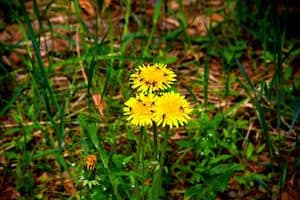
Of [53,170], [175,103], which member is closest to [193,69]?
[53,170]

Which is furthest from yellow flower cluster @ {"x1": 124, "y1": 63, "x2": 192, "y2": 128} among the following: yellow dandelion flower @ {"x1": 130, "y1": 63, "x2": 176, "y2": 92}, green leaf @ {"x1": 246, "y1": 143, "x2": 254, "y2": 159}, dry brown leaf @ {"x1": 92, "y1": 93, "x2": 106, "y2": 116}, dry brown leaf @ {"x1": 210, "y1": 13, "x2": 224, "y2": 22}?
dry brown leaf @ {"x1": 210, "y1": 13, "x2": 224, "y2": 22}

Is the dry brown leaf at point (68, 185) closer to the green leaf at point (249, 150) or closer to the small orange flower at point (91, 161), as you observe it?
the small orange flower at point (91, 161)

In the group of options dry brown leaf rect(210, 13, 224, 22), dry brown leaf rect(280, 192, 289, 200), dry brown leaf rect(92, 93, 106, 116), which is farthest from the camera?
dry brown leaf rect(210, 13, 224, 22)

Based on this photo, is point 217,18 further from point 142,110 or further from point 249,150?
point 142,110

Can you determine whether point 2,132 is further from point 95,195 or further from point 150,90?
point 150,90

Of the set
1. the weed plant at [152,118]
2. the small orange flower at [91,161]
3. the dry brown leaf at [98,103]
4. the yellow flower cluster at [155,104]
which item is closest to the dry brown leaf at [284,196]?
the weed plant at [152,118]

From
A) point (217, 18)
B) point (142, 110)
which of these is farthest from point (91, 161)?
point (217, 18)

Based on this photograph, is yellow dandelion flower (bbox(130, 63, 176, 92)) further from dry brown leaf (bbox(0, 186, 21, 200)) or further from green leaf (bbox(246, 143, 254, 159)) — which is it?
dry brown leaf (bbox(0, 186, 21, 200))
